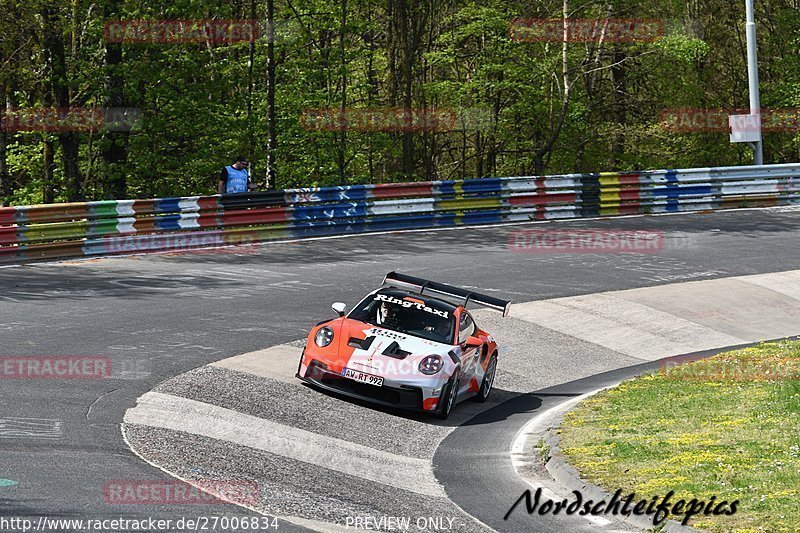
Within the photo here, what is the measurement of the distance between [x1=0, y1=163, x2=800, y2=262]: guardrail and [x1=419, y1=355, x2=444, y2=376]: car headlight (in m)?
10.5

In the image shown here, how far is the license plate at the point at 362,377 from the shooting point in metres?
13.2

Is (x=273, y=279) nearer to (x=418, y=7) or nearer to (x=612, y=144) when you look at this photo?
(x=418, y=7)

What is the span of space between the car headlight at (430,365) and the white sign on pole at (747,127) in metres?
20.1

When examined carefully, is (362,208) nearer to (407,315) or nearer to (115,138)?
(115,138)

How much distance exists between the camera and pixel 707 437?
11.7 meters

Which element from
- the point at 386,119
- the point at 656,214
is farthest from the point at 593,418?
the point at 386,119

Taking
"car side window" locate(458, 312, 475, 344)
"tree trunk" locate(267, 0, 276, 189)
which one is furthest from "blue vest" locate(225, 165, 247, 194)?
"car side window" locate(458, 312, 475, 344)

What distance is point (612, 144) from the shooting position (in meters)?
40.7

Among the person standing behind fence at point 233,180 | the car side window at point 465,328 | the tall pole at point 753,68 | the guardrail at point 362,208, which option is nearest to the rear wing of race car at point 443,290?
the car side window at point 465,328

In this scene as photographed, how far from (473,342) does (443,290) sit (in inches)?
30.9

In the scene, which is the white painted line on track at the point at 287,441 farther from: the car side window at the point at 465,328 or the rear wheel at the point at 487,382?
the rear wheel at the point at 487,382

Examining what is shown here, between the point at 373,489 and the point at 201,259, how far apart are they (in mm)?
12680

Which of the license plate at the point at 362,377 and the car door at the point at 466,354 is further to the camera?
the car door at the point at 466,354

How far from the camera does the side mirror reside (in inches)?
559
